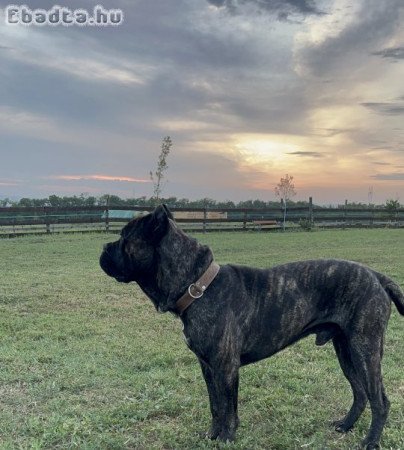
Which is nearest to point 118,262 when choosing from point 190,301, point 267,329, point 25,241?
point 190,301

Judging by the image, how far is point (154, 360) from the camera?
525 cm

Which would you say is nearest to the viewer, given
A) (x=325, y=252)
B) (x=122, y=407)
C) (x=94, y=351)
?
(x=122, y=407)

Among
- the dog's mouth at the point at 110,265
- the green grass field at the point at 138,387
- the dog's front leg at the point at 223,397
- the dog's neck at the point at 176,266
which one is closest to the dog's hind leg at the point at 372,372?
the green grass field at the point at 138,387

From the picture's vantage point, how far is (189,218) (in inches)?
1024

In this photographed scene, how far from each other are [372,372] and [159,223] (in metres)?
1.91

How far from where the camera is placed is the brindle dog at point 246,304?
3408 mm

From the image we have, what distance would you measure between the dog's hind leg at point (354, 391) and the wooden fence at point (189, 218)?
19.6m

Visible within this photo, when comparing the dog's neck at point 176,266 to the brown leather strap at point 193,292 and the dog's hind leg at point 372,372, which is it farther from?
the dog's hind leg at point 372,372

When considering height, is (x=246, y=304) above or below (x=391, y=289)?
below

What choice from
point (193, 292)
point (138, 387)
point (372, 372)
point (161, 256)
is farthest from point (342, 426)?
point (161, 256)

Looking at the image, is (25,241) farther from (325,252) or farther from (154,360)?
(154,360)

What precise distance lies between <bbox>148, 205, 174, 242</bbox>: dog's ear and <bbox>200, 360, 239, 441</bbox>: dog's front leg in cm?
103

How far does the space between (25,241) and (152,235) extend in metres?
18.5

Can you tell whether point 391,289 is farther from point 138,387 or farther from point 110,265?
point 138,387
